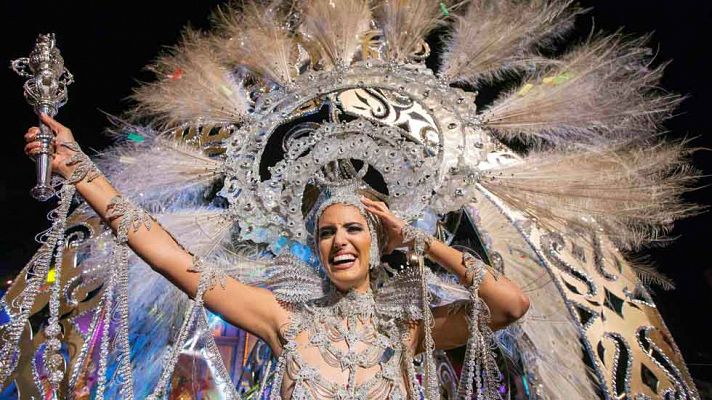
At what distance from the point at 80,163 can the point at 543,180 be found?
1.76m

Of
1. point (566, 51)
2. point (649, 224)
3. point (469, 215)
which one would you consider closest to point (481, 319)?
point (469, 215)

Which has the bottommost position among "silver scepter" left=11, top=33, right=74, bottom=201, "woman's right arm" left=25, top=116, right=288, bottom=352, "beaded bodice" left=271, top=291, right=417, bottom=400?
"beaded bodice" left=271, top=291, right=417, bottom=400

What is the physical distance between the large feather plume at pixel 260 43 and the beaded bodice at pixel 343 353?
105 cm

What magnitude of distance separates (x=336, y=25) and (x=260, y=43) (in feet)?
1.16

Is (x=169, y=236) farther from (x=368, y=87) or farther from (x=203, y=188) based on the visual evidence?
(x=368, y=87)

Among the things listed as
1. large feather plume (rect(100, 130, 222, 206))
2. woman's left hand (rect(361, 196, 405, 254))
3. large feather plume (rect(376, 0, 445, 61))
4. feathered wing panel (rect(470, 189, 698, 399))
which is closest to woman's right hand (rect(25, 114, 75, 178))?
large feather plume (rect(100, 130, 222, 206))

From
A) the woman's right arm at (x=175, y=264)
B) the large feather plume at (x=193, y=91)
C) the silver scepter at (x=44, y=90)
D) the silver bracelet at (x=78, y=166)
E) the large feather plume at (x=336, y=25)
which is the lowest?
the woman's right arm at (x=175, y=264)

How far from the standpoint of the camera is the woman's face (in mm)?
2062

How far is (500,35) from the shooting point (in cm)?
243

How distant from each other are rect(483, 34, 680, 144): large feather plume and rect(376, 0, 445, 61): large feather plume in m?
0.52

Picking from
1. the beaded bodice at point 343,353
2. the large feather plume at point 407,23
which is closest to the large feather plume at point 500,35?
the large feather plume at point 407,23

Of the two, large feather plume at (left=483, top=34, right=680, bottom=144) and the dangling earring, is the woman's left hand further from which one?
large feather plume at (left=483, top=34, right=680, bottom=144)

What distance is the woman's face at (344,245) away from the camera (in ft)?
6.77

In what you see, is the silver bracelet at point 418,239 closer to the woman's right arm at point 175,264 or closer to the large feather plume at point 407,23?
the woman's right arm at point 175,264
